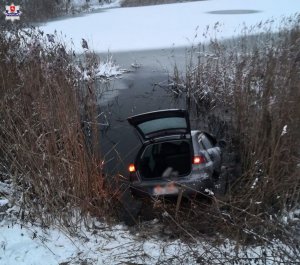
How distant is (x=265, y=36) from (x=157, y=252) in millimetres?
7116

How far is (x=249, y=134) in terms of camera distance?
6.20m

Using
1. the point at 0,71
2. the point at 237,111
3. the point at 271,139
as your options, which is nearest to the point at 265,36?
the point at 237,111

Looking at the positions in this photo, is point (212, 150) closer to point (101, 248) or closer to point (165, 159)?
point (165, 159)

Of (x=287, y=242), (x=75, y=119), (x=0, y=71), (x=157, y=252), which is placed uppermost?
(x=0, y=71)

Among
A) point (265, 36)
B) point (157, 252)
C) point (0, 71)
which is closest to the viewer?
point (157, 252)

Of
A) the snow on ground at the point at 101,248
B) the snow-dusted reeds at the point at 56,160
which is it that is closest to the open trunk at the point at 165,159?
the snow-dusted reeds at the point at 56,160

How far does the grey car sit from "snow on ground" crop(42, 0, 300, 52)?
10233 millimetres

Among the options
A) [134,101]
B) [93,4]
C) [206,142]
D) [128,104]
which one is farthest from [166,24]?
[93,4]

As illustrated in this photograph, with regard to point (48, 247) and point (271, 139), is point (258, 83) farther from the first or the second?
point (48, 247)

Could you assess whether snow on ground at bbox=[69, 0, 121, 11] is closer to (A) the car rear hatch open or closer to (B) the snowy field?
(A) the car rear hatch open

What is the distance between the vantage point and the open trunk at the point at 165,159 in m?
5.61

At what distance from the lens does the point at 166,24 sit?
21.6 metres

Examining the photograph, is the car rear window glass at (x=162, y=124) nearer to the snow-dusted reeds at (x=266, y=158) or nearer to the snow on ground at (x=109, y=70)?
the snow-dusted reeds at (x=266, y=158)

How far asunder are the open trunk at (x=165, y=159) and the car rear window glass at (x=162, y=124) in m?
0.21
